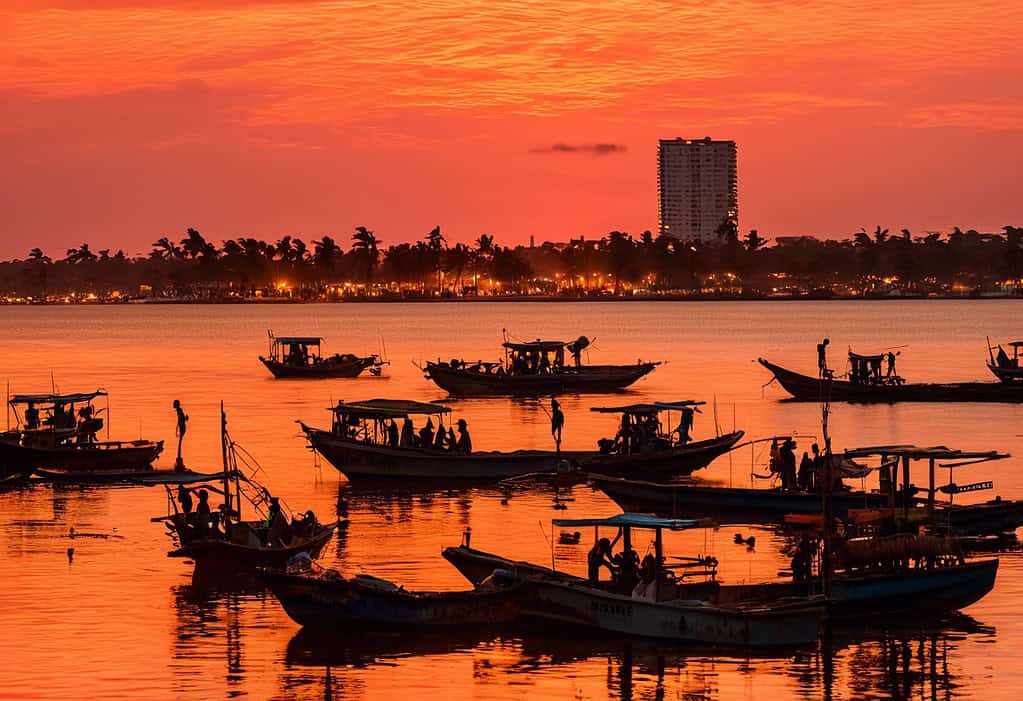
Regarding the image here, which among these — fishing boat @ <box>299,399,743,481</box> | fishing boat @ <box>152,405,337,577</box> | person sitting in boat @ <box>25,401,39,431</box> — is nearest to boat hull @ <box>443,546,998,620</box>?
fishing boat @ <box>152,405,337,577</box>

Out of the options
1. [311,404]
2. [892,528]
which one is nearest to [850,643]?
[892,528]

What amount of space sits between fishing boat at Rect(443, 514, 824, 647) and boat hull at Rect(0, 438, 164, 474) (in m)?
26.3

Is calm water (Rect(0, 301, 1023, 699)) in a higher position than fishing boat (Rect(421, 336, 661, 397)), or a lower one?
lower

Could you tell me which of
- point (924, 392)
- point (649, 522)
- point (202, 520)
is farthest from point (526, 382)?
point (649, 522)

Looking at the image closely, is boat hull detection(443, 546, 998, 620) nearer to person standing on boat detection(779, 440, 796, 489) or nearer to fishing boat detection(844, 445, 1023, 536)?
fishing boat detection(844, 445, 1023, 536)

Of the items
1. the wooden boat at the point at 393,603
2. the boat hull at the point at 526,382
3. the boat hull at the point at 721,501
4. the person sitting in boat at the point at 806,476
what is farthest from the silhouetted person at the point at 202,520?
the boat hull at the point at 526,382

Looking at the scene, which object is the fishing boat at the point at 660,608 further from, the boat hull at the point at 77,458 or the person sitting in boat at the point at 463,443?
the boat hull at the point at 77,458

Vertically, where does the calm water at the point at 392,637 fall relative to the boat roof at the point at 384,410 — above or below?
below

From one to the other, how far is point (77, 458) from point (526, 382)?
39.4 meters

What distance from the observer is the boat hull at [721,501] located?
4017cm

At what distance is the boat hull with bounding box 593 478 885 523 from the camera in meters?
40.2

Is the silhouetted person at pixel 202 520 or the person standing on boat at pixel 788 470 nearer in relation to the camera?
the silhouetted person at pixel 202 520

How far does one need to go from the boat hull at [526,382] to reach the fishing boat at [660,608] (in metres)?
58.4

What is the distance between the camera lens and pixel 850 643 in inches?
1142
